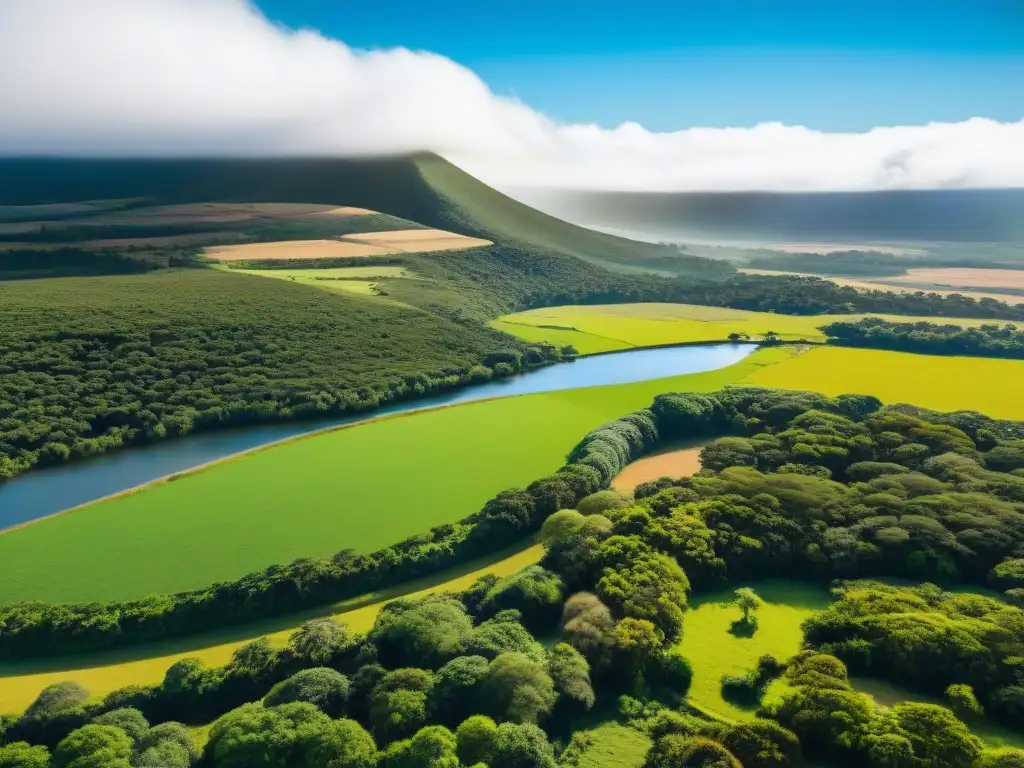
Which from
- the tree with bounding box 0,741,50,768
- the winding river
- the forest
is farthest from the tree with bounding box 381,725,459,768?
the winding river

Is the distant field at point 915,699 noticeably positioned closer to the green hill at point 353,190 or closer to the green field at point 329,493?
the green field at point 329,493

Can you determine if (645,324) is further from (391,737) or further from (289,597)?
(391,737)

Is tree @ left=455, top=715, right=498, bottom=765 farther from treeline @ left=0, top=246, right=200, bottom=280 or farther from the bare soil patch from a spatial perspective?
treeline @ left=0, top=246, right=200, bottom=280

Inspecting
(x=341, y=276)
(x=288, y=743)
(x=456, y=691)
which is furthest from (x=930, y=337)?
(x=288, y=743)

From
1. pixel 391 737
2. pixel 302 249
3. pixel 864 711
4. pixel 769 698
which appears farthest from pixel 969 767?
pixel 302 249

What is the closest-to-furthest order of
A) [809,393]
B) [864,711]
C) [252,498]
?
1. [864,711]
2. [252,498]
3. [809,393]

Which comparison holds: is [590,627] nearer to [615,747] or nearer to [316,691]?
[615,747]
